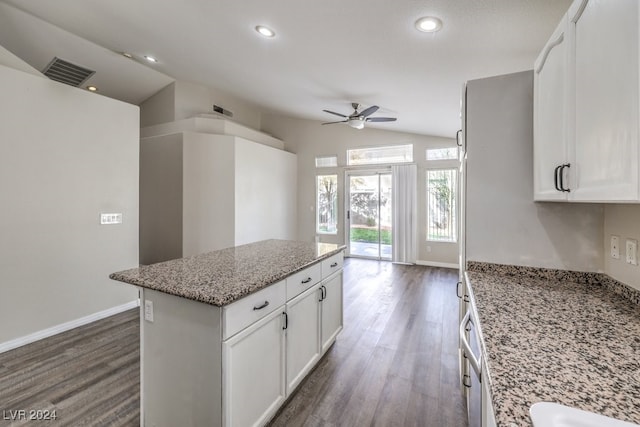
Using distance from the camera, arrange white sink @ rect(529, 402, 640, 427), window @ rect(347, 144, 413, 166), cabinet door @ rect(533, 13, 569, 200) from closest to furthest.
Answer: white sink @ rect(529, 402, 640, 427) < cabinet door @ rect(533, 13, 569, 200) < window @ rect(347, 144, 413, 166)

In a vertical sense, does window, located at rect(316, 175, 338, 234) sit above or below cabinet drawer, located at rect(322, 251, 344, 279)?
above

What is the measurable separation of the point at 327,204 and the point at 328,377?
16.3ft

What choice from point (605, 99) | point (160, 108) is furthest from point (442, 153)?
point (160, 108)

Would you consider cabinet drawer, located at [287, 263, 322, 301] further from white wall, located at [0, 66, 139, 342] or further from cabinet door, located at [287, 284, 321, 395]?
white wall, located at [0, 66, 139, 342]

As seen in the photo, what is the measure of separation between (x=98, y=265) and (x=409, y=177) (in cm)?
539

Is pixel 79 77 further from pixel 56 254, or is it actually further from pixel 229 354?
pixel 229 354

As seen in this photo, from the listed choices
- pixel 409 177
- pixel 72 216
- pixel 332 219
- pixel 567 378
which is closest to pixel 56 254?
pixel 72 216

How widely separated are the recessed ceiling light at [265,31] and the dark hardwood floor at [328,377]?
3.06 metres

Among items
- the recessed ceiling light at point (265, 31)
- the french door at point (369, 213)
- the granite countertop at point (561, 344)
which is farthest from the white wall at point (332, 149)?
the granite countertop at point (561, 344)

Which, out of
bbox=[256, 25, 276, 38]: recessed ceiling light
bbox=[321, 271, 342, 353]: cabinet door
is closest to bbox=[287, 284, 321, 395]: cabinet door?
bbox=[321, 271, 342, 353]: cabinet door

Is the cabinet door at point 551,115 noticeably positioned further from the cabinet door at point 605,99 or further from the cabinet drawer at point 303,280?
the cabinet drawer at point 303,280

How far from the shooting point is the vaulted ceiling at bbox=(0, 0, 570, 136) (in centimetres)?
204

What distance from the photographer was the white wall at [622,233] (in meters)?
1.27

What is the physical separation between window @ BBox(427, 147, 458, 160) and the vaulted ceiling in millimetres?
694
